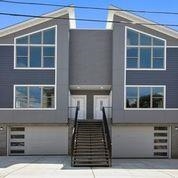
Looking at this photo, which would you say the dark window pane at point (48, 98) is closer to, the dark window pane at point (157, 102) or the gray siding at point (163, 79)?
the gray siding at point (163, 79)

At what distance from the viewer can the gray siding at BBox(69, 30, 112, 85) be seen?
32719 mm

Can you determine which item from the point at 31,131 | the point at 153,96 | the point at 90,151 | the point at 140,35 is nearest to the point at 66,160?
the point at 90,151

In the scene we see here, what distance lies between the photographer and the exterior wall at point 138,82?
105 ft

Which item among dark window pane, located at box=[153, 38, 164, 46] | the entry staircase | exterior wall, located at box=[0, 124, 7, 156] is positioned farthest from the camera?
exterior wall, located at box=[0, 124, 7, 156]

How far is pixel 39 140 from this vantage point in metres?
33.4

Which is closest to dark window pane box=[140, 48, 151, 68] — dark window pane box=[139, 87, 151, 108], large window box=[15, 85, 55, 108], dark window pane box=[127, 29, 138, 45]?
dark window pane box=[127, 29, 138, 45]

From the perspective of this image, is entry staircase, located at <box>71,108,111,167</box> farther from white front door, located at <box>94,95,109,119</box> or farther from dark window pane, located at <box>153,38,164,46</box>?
dark window pane, located at <box>153,38,164,46</box>

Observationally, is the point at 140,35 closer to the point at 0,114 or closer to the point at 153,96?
the point at 153,96

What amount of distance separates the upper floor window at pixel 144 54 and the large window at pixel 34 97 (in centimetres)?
553

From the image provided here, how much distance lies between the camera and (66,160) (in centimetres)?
2967

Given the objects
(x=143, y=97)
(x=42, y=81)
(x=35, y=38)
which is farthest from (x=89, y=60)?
(x=143, y=97)

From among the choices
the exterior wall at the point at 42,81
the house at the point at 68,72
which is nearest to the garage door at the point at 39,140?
the house at the point at 68,72

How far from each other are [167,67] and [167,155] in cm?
626

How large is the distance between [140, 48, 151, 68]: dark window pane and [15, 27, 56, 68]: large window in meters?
5.83
